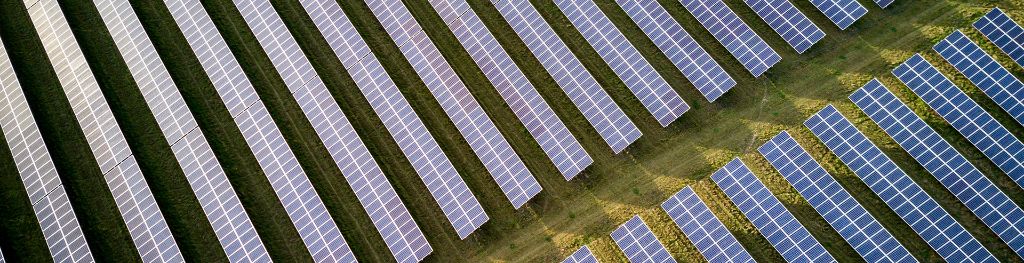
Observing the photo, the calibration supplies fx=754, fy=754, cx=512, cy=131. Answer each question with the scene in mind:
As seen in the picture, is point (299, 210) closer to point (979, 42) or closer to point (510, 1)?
point (510, 1)

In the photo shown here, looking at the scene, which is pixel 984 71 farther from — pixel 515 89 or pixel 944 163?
pixel 515 89

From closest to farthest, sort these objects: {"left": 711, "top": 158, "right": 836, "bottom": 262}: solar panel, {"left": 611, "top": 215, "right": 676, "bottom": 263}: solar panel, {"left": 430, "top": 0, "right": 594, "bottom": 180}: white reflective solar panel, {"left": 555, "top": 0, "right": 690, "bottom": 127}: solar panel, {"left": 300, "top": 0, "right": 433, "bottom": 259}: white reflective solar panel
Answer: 1. {"left": 711, "top": 158, "right": 836, "bottom": 262}: solar panel
2. {"left": 611, "top": 215, "right": 676, "bottom": 263}: solar panel
3. {"left": 300, "top": 0, "right": 433, "bottom": 259}: white reflective solar panel
4. {"left": 430, "top": 0, "right": 594, "bottom": 180}: white reflective solar panel
5. {"left": 555, "top": 0, "right": 690, "bottom": 127}: solar panel

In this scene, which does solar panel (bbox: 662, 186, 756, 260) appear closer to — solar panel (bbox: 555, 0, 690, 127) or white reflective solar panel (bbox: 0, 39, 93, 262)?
solar panel (bbox: 555, 0, 690, 127)

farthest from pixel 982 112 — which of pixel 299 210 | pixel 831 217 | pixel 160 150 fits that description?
pixel 160 150

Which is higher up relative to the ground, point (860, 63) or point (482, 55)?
point (482, 55)

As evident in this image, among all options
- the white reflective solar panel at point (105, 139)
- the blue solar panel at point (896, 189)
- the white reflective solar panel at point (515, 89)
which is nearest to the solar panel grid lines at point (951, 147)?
the blue solar panel at point (896, 189)

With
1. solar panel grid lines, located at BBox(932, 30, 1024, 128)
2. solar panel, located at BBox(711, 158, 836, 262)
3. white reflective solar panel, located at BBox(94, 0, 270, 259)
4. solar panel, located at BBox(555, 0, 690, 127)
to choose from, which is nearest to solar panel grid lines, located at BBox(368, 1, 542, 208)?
solar panel, located at BBox(555, 0, 690, 127)

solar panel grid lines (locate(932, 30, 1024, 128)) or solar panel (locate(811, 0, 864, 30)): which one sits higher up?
solar panel (locate(811, 0, 864, 30))
